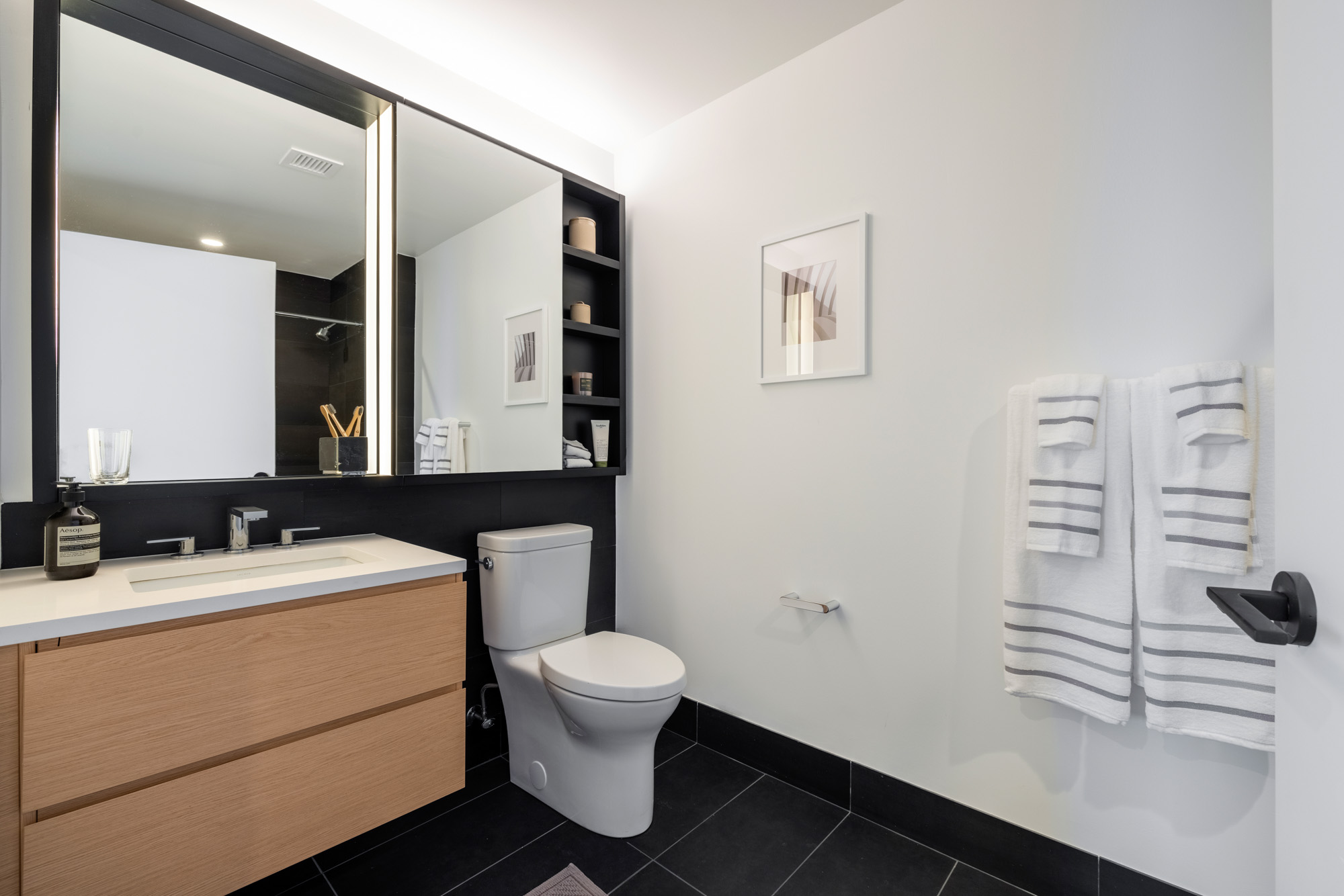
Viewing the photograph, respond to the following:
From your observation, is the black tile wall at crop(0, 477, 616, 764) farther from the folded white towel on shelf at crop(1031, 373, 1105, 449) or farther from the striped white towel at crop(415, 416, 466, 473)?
the folded white towel on shelf at crop(1031, 373, 1105, 449)

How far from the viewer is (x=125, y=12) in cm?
143

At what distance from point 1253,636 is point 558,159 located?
8.10ft

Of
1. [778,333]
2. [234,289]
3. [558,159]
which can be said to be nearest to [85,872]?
[234,289]

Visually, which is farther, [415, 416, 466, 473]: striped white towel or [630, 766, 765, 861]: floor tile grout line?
[415, 416, 466, 473]: striped white towel

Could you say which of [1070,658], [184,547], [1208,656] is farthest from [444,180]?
[1208,656]

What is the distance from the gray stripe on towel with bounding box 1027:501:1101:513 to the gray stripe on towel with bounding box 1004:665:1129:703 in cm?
40

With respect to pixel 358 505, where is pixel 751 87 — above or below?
above

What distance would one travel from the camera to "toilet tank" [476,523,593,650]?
200 cm

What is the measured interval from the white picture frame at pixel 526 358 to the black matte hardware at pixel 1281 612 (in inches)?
76.2

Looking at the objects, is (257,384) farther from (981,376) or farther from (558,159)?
(981,376)

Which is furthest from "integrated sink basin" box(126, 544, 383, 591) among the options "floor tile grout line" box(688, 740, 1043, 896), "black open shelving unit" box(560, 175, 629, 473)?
"floor tile grout line" box(688, 740, 1043, 896)

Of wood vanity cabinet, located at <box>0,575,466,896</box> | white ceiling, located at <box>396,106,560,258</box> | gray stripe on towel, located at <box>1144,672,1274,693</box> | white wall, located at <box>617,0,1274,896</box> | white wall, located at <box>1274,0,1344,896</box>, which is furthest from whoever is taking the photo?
white ceiling, located at <box>396,106,560,258</box>

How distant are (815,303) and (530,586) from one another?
51.8 inches

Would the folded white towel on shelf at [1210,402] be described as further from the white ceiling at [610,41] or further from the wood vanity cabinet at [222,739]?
the wood vanity cabinet at [222,739]
